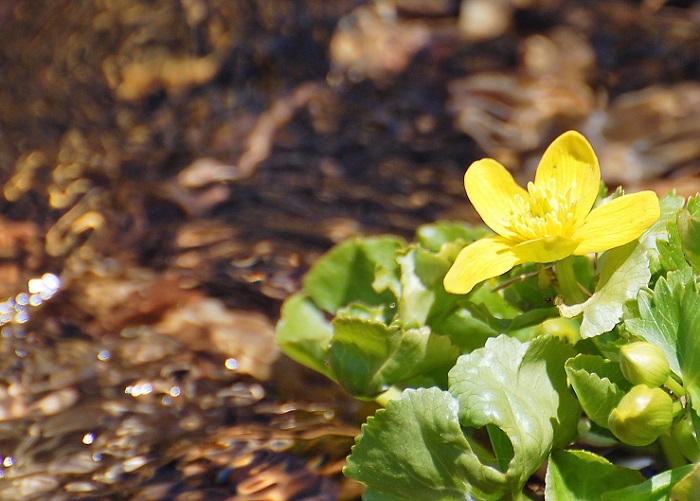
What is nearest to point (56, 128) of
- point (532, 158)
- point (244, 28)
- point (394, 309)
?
point (244, 28)

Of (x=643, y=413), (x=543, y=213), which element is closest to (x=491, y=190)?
(x=543, y=213)

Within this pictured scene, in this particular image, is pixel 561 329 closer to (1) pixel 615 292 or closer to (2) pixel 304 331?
(1) pixel 615 292

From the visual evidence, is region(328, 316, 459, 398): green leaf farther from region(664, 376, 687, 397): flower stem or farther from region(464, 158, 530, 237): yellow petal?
region(664, 376, 687, 397): flower stem

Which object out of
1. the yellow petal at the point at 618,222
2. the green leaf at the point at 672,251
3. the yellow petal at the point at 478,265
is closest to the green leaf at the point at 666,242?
the green leaf at the point at 672,251

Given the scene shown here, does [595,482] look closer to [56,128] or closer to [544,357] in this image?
[544,357]

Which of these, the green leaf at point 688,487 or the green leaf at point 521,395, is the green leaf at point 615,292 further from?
the green leaf at point 688,487

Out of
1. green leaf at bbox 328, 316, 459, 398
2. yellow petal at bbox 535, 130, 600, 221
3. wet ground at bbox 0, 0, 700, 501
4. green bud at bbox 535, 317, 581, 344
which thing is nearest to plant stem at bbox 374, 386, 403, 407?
green leaf at bbox 328, 316, 459, 398
